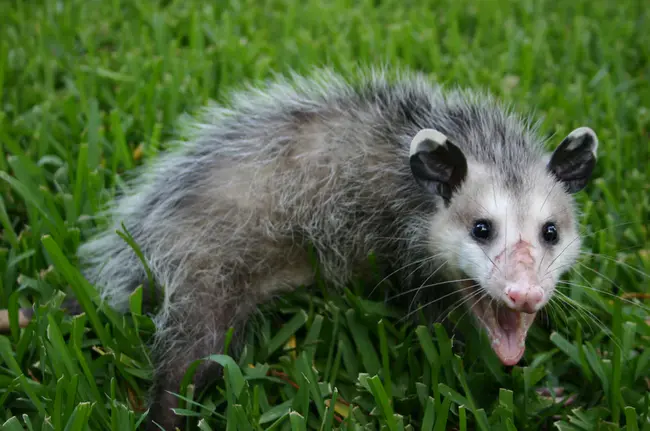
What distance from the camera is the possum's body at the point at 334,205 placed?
6.66ft

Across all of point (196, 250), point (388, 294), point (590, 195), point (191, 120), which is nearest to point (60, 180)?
point (191, 120)

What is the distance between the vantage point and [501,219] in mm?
1956

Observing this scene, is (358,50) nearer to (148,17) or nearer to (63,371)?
(148,17)

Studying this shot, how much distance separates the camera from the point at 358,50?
150 inches

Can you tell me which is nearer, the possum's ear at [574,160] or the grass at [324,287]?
the grass at [324,287]

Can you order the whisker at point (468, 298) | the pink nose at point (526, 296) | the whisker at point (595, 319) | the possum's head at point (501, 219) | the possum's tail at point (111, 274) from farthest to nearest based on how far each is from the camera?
the possum's tail at point (111, 274) → the whisker at point (595, 319) → the whisker at point (468, 298) → the possum's head at point (501, 219) → the pink nose at point (526, 296)

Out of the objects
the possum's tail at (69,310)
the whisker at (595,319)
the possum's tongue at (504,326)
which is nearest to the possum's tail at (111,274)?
the possum's tail at (69,310)

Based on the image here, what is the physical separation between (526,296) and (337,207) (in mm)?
744

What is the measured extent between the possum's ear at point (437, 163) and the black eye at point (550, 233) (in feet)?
0.87

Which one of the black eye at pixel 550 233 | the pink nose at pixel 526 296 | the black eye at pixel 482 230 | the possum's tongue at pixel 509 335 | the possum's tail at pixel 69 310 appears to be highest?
the black eye at pixel 550 233

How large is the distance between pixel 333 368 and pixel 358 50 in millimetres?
2117

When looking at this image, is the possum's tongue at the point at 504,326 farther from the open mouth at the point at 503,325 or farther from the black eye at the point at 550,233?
the black eye at the point at 550,233

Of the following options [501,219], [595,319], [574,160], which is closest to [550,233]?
[501,219]

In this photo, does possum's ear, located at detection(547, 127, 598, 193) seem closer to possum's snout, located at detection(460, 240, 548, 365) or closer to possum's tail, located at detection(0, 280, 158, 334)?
possum's snout, located at detection(460, 240, 548, 365)
